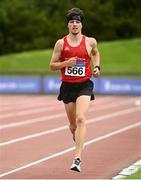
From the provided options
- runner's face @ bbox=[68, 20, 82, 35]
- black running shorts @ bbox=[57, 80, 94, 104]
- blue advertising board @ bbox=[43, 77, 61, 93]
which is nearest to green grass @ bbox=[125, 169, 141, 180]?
black running shorts @ bbox=[57, 80, 94, 104]

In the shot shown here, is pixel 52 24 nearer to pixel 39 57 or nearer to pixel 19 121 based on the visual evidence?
pixel 39 57

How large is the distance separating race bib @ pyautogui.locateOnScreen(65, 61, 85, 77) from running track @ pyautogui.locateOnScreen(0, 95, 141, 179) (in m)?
1.39

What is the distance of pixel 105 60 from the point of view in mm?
58688

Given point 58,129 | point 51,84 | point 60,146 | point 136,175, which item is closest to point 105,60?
point 51,84

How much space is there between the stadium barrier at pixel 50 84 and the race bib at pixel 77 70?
27787 millimetres

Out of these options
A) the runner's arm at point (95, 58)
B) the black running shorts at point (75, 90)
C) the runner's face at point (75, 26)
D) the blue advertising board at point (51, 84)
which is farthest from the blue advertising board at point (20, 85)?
the runner's face at point (75, 26)

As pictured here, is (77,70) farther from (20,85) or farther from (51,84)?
(20,85)

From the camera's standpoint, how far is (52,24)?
7581 centimetres

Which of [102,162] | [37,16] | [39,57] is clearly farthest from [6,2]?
[102,162]

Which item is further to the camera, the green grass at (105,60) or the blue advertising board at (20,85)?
the green grass at (105,60)

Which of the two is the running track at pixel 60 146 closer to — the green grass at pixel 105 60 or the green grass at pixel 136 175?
the green grass at pixel 136 175

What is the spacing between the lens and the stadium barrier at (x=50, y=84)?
124 ft

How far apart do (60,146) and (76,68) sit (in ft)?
13.2

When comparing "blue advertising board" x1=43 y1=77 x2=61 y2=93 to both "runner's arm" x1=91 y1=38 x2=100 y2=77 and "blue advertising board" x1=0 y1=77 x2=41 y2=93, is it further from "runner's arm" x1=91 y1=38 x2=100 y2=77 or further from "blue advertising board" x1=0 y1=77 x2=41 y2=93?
"runner's arm" x1=91 y1=38 x2=100 y2=77
